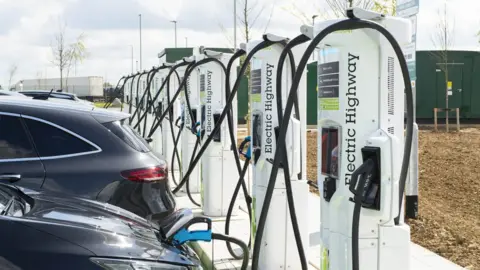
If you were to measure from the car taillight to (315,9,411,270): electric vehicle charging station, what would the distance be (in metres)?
1.99

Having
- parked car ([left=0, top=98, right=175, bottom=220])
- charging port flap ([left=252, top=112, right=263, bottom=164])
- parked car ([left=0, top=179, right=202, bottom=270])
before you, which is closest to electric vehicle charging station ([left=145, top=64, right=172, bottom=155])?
charging port flap ([left=252, top=112, right=263, bottom=164])

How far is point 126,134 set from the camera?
17.4ft

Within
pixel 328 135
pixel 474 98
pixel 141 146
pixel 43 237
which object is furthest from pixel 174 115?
pixel 474 98

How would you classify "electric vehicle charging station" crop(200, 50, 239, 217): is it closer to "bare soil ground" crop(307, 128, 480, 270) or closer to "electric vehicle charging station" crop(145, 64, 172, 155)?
"bare soil ground" crop(307, 128, 480, 270)

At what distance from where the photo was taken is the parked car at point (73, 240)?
8.61ft

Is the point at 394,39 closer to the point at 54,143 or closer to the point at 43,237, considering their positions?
the point at 43,237

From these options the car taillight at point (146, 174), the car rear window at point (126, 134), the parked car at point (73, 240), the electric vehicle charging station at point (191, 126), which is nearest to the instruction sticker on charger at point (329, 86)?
the parked car at point (73, 240)

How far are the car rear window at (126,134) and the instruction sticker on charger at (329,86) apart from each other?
84.1 inches

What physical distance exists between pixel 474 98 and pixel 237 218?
2184 centimetres

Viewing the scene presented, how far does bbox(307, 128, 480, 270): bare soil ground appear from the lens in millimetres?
6293

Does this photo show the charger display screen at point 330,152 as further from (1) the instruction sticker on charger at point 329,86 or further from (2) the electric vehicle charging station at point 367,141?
(1) the instruction sticker on charger at point 329,86

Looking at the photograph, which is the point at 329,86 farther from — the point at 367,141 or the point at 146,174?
the point at 146,174

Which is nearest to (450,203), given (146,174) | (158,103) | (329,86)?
(146,174)

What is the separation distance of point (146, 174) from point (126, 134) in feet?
1.56
